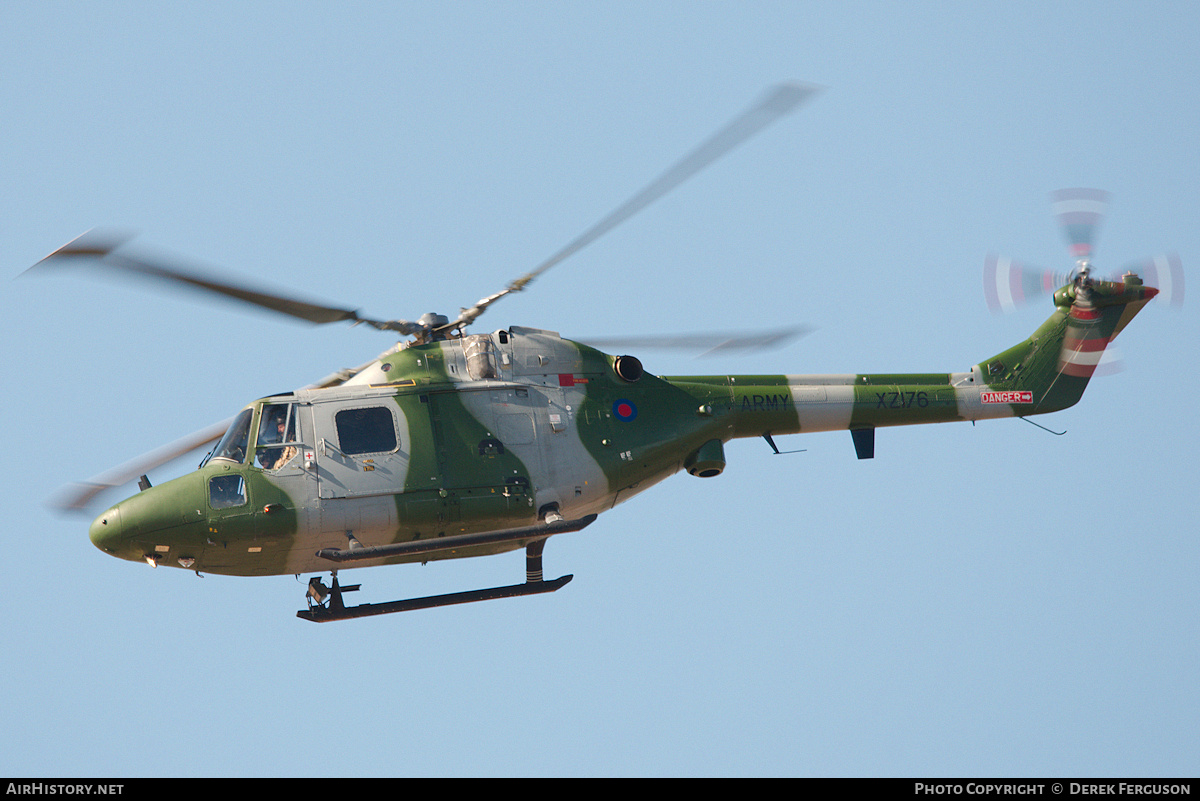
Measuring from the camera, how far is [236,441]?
47.9 feet

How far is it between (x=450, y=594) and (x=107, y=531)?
3.57 meters

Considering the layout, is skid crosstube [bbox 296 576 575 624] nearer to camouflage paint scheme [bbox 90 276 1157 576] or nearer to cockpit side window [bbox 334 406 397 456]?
camouflage paint scheme [bbox 90 276 1157 576]

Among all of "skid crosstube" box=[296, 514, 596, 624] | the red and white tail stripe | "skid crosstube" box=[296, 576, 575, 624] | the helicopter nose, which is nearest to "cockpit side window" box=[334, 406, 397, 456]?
"skid crosstube" box=[296, 514, 596, 624]

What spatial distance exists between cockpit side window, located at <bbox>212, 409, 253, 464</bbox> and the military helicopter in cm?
2

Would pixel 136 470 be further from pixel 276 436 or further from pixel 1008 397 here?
pixel 1008 397

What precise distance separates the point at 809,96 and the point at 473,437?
5.03m

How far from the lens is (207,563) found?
14352 mm

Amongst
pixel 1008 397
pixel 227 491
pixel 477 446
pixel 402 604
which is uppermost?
pixel 1008 397

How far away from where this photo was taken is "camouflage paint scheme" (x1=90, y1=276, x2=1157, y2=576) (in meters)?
Answer: 14.3

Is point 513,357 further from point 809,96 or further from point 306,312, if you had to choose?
point 809,96

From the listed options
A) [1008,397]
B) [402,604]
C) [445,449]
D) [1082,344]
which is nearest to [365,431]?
[445,449]

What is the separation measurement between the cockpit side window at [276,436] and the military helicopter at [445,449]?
0.01 m

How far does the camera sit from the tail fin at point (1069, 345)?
1788 centimetres
